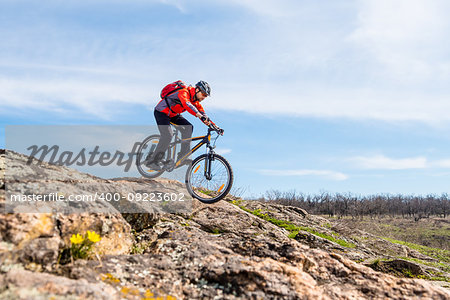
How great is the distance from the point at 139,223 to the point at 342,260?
350cm

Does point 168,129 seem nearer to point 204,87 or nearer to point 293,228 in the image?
point 204,87

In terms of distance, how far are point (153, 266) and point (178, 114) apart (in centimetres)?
593

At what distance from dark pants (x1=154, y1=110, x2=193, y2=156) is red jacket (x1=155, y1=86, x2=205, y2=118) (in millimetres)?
196

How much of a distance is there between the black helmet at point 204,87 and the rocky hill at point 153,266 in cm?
401

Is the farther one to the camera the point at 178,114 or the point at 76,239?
the point at 178,114

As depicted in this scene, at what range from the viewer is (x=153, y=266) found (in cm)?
423

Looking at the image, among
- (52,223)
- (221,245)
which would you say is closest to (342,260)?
(221,245)

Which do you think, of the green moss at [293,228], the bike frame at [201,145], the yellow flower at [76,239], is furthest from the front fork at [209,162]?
the yellow flower at [76,239]

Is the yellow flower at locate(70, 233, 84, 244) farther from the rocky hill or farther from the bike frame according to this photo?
the bike frame

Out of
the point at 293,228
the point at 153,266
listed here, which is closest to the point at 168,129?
the point at 293,228

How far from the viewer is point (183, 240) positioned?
203 inches

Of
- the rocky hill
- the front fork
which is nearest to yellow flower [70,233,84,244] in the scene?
the rocky hill

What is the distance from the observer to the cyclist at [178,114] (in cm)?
864

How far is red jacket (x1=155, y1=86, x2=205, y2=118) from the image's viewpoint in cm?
855
